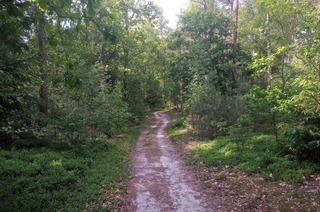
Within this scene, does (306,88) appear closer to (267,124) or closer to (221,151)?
(221,151)

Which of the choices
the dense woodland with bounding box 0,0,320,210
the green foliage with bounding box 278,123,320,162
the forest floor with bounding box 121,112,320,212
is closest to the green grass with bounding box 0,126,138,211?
the dense woodland with bounding box 0,0,320,210

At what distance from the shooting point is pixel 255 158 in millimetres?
10164

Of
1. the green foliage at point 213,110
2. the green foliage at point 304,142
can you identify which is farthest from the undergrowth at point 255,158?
the green foliage at point 213,110

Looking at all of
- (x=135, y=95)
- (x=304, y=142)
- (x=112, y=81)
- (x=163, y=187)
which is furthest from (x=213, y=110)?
(x=112, y=81)

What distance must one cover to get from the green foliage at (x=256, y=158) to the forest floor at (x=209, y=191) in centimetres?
36

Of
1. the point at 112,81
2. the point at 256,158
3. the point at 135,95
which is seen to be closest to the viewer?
the point at 256,158

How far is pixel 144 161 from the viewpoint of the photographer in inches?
500

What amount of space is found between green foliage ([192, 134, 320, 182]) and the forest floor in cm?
36

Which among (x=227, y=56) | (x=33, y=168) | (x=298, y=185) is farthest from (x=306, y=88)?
(x=227, y=56)

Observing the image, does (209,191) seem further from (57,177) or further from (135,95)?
(135,95)

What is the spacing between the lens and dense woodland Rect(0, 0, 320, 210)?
429 cm

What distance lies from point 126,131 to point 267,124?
11173 mm

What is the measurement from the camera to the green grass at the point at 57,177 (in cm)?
718

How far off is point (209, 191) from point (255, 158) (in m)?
2.83
